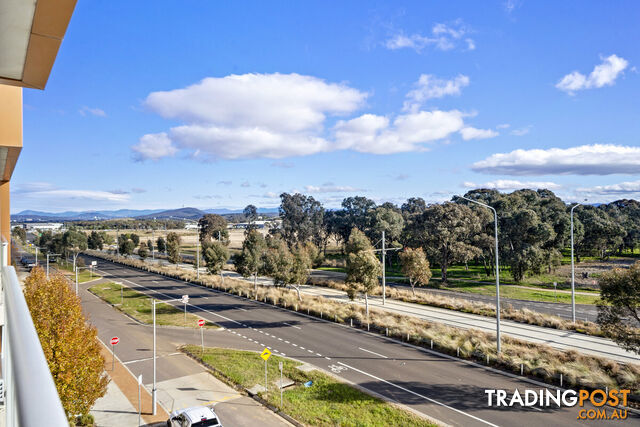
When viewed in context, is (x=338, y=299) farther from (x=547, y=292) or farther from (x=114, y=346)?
(x=547, y=292)

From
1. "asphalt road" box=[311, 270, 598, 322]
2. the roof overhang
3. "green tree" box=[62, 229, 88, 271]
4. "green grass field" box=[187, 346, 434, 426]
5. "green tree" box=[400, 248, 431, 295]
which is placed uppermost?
the roof overhang

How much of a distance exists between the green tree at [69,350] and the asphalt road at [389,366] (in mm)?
7736

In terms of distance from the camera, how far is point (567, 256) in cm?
6912

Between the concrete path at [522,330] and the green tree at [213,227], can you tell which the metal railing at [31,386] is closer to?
the concrete path at [522,330]

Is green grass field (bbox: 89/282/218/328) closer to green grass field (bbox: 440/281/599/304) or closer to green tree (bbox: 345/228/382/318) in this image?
green tree (bbox: 345/228/382/318)

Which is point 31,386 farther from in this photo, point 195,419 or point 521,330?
point 521,330

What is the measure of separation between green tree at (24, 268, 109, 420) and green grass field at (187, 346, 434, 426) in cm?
702

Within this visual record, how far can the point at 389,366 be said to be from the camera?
2086 cm

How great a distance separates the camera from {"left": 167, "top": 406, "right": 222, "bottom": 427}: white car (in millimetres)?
13431

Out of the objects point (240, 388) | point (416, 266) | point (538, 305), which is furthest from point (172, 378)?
point (538, 305)

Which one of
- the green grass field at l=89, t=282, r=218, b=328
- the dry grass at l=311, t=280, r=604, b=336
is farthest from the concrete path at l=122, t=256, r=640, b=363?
the green grass field at l=89, t=282, r=218, b=328

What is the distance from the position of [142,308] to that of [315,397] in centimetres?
2437

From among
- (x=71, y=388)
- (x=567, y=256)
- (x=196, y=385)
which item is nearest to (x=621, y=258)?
(x=567, y=256)

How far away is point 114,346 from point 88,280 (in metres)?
33.4
